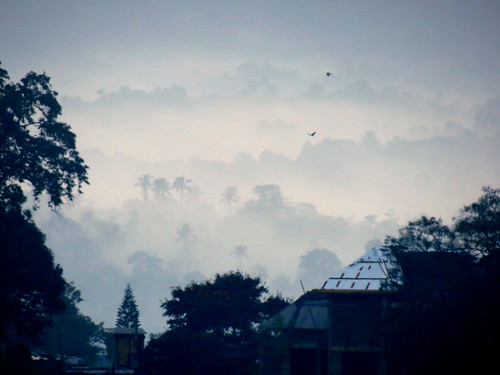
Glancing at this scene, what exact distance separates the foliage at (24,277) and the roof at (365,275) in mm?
19664

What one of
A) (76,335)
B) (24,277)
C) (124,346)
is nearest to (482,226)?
(24,277)

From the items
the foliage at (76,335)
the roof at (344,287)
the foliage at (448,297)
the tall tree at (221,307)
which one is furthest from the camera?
the foliage at (76,335)

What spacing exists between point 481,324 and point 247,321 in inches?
1327

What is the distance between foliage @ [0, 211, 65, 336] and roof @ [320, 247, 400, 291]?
774 inches

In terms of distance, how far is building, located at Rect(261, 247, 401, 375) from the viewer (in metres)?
45.7

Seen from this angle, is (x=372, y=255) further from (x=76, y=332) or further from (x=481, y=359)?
(x=76, y=332)

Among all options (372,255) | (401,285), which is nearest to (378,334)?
(401,285)

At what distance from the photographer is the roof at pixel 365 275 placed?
46562 mm

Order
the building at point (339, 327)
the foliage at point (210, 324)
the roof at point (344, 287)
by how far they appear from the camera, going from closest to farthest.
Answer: the building at point (339, 327) < the roof at point (344, 287) < the foliage at point (210, 324)

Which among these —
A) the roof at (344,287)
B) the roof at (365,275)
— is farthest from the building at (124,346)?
the roof at (365,275)

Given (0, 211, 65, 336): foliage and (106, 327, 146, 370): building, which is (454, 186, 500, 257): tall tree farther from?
(106, 327, 146, 370): building

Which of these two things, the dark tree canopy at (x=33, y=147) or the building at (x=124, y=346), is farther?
the building at (x=124, y=346)

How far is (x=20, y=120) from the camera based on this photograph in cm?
4266

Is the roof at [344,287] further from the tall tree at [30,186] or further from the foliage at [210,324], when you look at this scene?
the tall tree at [30,186]
